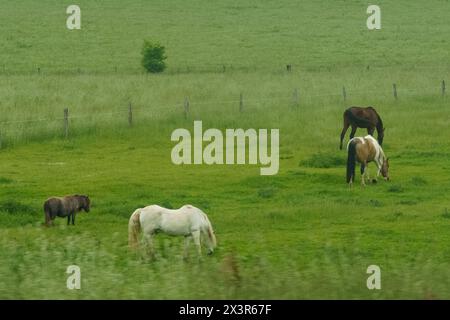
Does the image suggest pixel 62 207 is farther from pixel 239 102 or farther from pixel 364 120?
pixel 239 102

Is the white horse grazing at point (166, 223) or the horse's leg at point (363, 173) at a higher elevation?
the horse's leg at point (363, 173)

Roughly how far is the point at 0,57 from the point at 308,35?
21.8 m

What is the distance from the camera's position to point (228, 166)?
27.3 m

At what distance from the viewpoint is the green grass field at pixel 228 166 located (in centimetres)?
1002

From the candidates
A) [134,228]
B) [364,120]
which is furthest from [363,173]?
[134,228]

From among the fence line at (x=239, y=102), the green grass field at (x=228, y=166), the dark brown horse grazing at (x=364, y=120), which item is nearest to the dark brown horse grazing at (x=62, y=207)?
the green grass field at (x=228, y=166)

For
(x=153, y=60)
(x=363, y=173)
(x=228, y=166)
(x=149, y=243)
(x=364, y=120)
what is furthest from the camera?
(x=153, y=60)

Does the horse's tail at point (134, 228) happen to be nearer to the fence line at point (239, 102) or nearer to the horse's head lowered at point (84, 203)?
the horse's head lowered at point (84, 203)

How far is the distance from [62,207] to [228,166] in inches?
334

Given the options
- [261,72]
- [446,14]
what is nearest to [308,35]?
[446,14]

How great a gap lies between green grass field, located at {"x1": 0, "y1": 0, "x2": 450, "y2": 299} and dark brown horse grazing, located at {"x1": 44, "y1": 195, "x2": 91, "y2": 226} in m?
0.33

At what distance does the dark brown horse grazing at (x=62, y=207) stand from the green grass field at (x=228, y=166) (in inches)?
13.1

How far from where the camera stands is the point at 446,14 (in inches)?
3155
